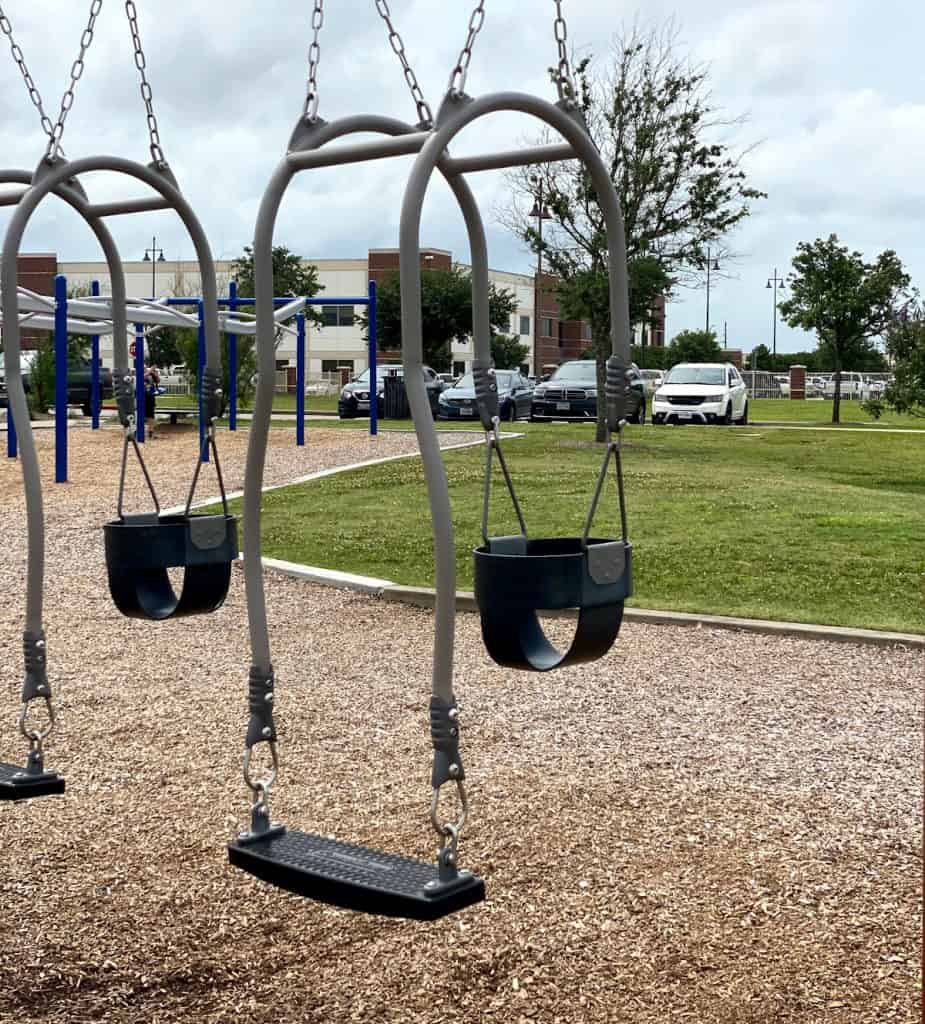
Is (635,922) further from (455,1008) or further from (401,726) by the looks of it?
(401,726)

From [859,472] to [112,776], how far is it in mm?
15518

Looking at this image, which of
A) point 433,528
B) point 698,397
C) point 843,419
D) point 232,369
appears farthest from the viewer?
point 843,419

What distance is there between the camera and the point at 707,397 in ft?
105

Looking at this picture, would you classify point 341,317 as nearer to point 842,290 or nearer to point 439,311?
point 439,311

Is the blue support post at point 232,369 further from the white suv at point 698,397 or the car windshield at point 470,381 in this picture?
the white suv at point 698,397

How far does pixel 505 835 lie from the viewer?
15.5 feet

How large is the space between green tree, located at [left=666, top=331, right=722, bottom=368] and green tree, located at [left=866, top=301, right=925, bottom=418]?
60.0 metres

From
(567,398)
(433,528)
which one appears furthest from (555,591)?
(567,398)

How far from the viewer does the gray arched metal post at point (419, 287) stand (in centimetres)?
255

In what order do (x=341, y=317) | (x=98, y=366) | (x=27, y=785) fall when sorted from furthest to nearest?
(x=341, y=317) → (x=98, y=366) → (x=27, y=785)

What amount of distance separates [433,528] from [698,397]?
1181 inches

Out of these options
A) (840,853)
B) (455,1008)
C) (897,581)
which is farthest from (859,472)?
(455,1008)

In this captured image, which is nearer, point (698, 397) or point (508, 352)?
point (698, 397)

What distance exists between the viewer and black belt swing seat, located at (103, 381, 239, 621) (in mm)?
3422
